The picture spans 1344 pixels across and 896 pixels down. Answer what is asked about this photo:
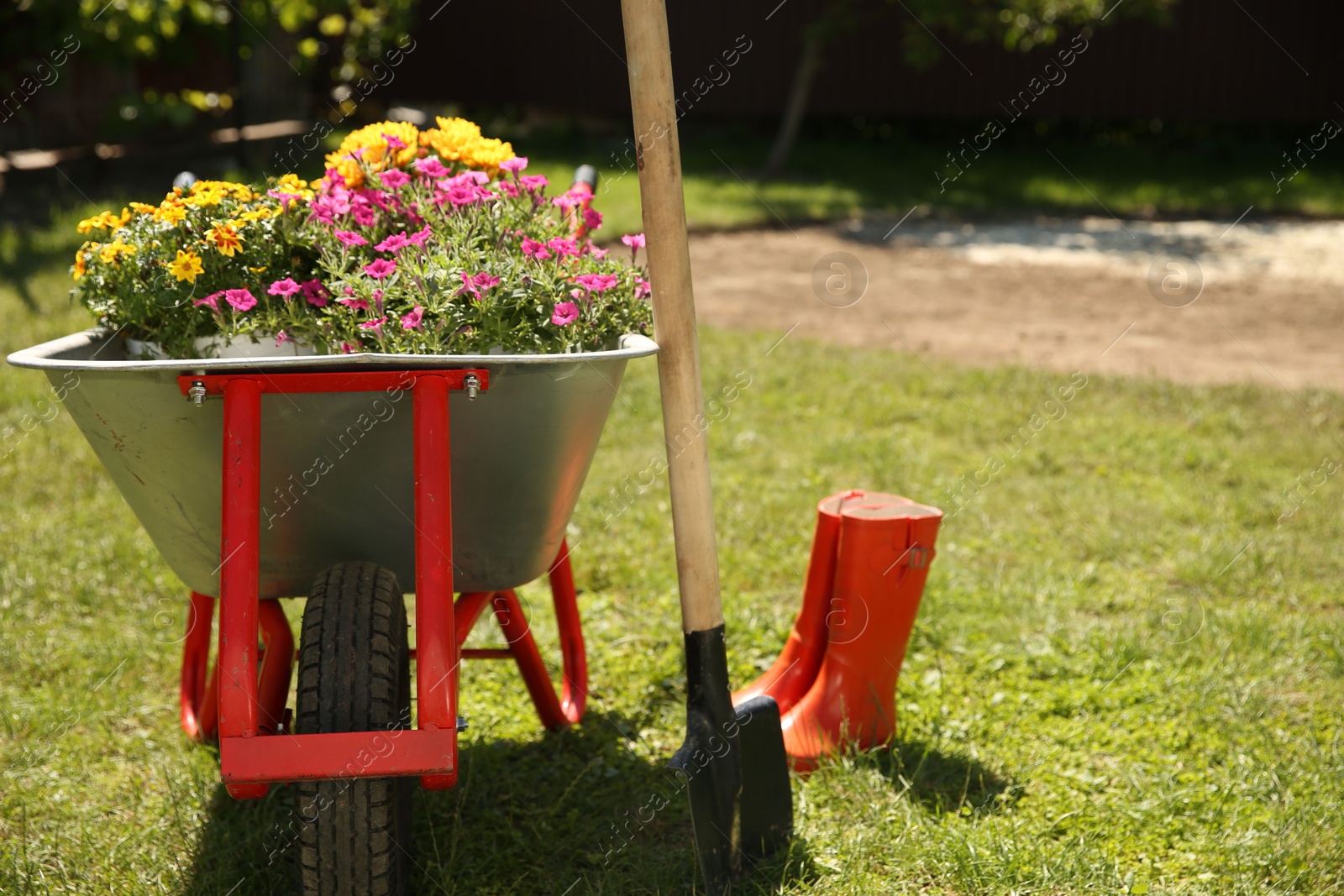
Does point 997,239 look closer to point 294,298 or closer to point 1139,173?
point 1139,173

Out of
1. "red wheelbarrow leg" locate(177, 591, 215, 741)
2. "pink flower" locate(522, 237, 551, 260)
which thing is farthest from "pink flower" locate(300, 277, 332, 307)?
"red wheelbarrow leg" locate(177, 591, 215, 741)

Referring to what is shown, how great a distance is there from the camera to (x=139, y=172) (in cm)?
816

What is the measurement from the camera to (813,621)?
7.99ft

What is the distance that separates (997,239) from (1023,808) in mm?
6606

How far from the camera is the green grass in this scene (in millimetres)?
2008

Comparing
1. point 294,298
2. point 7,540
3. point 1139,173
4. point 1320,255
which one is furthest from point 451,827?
point 1139,173

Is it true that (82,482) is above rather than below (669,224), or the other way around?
below

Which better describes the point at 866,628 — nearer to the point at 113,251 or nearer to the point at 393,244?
the point at 393,244

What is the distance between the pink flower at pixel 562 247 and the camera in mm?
1878

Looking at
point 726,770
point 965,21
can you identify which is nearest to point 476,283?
point 726,770

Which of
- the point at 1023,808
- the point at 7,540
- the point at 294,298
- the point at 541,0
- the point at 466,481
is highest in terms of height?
the point at 541,0

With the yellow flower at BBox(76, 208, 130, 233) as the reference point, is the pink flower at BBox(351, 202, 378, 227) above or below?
below

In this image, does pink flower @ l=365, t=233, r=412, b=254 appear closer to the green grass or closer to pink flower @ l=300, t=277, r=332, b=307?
pink flower @ l=300, t=277, r=332, b=307

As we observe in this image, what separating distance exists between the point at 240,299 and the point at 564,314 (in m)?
0.52
